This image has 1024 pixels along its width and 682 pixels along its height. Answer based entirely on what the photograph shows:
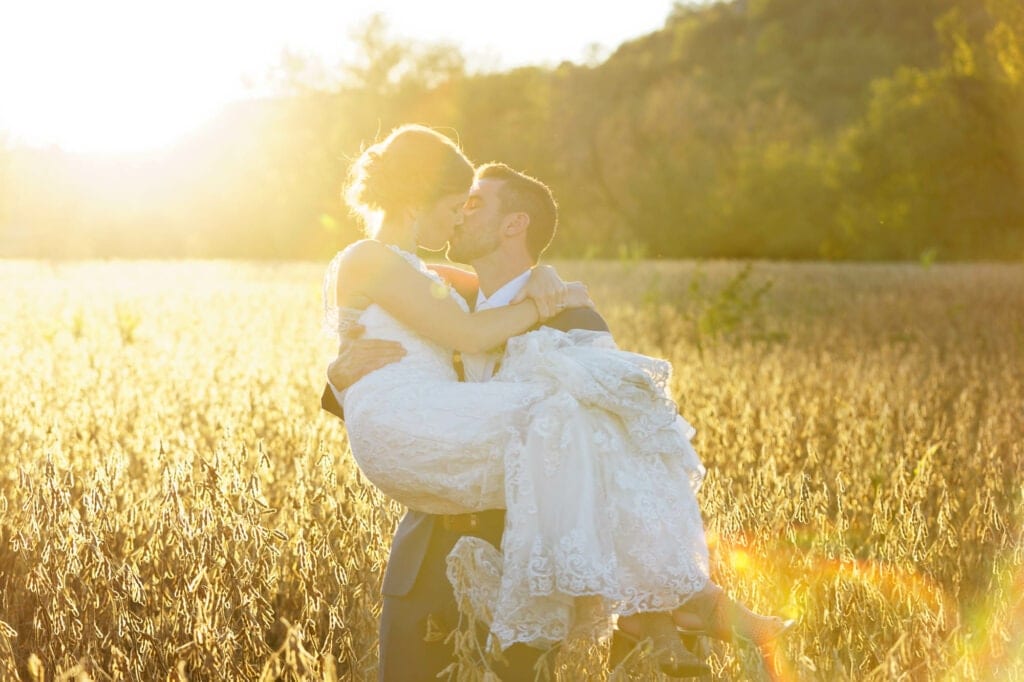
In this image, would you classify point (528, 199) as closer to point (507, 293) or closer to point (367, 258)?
point (507, 293)

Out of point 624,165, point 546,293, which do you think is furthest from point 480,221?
point 624,165

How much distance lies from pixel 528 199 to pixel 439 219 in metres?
0.37

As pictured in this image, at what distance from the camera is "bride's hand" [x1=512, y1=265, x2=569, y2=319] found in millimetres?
3262

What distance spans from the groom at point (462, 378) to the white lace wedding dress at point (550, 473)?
0.11 m

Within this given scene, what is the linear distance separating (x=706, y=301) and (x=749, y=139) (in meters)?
36.4

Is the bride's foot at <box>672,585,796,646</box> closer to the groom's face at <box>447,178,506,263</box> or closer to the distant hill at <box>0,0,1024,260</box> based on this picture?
the groom's face at <box>447,178,506,263</box>

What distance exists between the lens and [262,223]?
159 feet

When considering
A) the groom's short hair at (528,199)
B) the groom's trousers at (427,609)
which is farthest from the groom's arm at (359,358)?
the groom's short hair at (528,199)

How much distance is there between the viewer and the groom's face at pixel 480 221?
3594 mm

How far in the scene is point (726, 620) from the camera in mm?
2900

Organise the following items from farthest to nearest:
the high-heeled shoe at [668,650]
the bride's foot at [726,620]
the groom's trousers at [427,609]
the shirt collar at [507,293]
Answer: the shirt collar at [507,293], the groom's trousers at [427,609], the bride's foot at [726,620], the high-heeled shoe at [668,650]

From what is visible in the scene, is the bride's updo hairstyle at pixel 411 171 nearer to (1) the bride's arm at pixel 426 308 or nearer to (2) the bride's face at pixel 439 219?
(2) the bride's face at pixel 439 219

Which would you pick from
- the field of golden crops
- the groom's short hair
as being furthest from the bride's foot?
the groom's short hair

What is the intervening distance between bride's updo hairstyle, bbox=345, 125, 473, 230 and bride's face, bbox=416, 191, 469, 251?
1.1 inches
